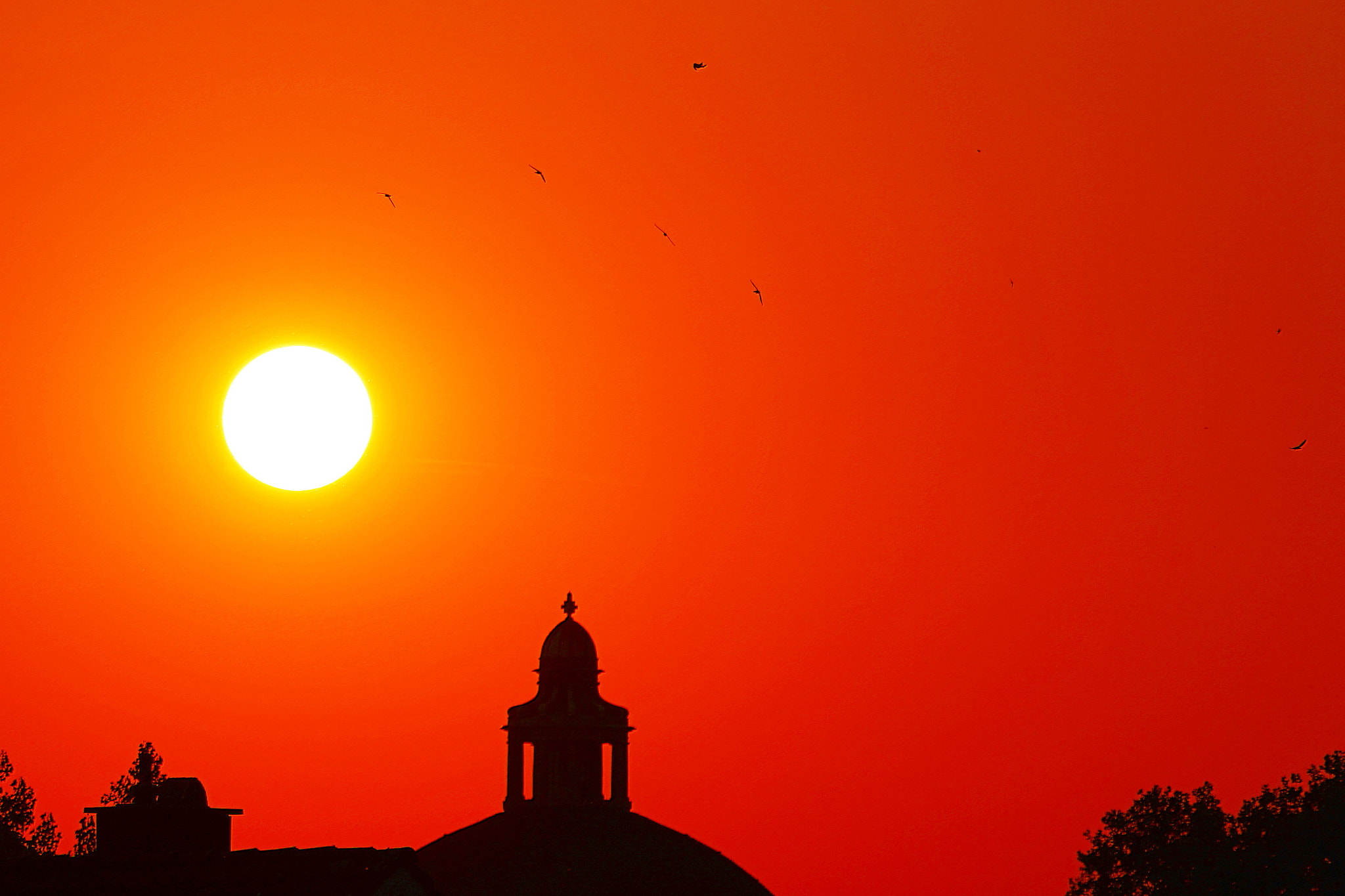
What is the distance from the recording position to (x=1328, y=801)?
107 metres

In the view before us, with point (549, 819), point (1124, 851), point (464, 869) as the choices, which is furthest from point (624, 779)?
point (1124, 851)

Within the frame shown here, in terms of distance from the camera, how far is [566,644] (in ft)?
294

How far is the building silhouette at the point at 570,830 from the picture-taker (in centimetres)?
8188

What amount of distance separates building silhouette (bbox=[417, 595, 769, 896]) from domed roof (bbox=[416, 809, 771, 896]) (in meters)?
0.05

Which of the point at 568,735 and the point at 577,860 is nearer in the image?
the point at 577,860

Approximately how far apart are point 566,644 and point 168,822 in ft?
127

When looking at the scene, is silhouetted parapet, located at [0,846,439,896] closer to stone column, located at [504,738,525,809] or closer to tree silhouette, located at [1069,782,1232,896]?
stone column, located at [504,738,525,809]

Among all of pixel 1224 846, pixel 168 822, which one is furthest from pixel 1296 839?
pixel 168 822

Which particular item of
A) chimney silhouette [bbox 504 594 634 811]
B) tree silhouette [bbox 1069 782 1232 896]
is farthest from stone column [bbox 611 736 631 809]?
tree silhouette [bbox 1069 782 1232 896]

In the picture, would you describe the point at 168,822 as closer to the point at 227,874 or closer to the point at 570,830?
the point at 227,874

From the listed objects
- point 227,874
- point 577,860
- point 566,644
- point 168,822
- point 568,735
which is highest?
point 566,644

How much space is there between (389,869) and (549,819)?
36.6 m

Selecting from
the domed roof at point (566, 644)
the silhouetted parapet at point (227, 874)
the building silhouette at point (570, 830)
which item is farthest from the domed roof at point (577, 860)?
the silhouetted parapet at point (227, 874)

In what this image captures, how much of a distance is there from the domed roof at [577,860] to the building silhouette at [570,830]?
0.17 feet
